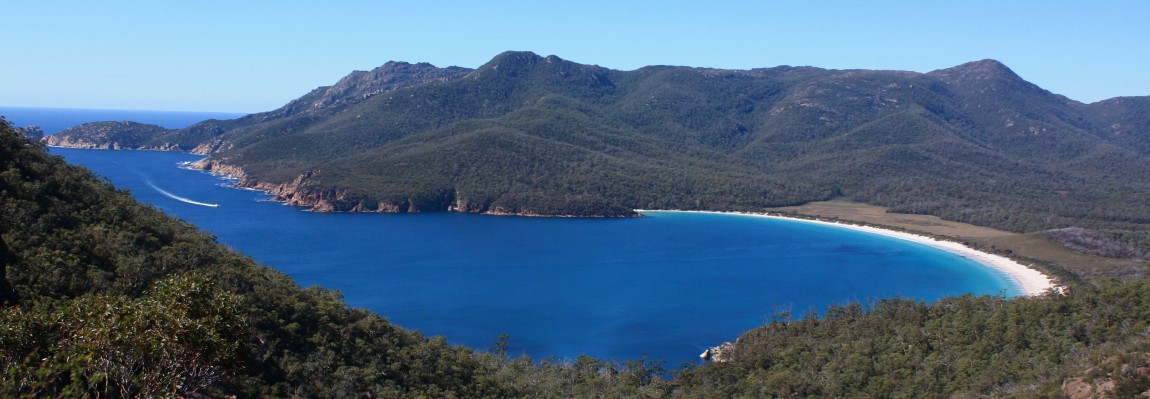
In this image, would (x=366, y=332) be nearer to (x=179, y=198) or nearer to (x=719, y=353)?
(x=719, y=353)

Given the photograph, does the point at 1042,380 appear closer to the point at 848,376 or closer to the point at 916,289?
the point at 848,376

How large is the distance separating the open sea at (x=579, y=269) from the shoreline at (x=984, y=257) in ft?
6.46

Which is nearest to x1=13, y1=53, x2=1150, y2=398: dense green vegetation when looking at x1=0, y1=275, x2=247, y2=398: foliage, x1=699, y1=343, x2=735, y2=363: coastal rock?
x1=0, y1=275, x2=247, y2=398: foliage

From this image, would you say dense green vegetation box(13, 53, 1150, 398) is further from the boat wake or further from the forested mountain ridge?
the boat wake

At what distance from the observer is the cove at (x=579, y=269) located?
189ft

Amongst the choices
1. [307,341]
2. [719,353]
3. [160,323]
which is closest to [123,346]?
[160,323]

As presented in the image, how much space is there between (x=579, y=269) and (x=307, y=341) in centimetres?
5286

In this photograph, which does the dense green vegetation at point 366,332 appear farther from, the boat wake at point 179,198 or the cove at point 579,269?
the boat wake at point 179,198

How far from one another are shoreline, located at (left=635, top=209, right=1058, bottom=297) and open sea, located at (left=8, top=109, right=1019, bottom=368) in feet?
6.46

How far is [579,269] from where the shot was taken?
264 feet

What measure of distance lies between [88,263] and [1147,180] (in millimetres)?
Answer: 189220

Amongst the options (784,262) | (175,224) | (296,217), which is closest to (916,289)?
(784,262)

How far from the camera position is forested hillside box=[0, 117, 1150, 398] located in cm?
1218

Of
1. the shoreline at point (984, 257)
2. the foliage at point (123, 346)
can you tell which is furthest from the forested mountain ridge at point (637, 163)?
the foliage at point (123, 346)
